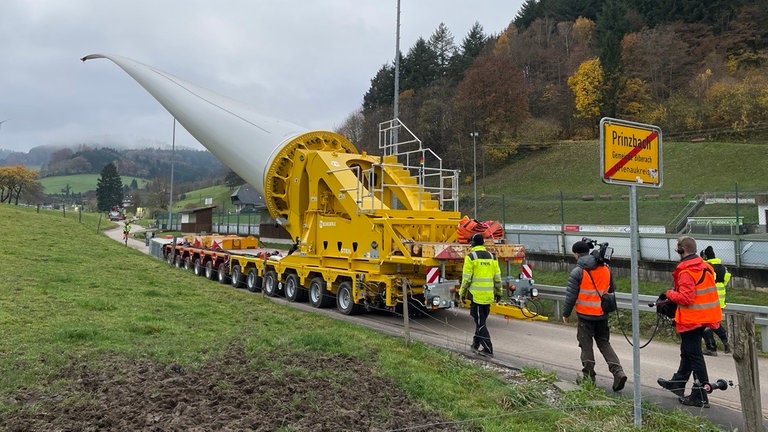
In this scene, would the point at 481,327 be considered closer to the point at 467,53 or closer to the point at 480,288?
the point at 480,288

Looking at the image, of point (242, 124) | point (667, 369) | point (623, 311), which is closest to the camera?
point (667, 369)

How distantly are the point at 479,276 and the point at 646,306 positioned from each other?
334 cm

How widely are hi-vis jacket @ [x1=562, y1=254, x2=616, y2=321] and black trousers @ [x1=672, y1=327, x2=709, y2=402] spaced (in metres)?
0.83

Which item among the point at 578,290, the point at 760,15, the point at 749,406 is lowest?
the point at 749,406

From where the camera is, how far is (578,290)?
5.74 metres

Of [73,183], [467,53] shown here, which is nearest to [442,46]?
[467,53]

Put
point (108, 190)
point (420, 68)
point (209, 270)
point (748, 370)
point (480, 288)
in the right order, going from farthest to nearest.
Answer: point (108, 190)
point (420, 68)
point (209, 270)
point (480, 288)
point (748, 370)

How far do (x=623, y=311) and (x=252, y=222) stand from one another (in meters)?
31.5

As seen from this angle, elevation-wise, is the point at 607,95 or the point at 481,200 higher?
the point at 607,95

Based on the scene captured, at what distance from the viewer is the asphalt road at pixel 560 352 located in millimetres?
5453

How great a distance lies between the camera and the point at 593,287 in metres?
5.65

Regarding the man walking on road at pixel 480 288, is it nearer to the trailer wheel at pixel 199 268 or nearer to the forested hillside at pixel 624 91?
the trailer wheel at pixel 199 268

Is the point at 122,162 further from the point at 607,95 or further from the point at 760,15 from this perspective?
the point at 760,15

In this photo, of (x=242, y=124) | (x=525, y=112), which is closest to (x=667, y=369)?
(x=242, y=124)
